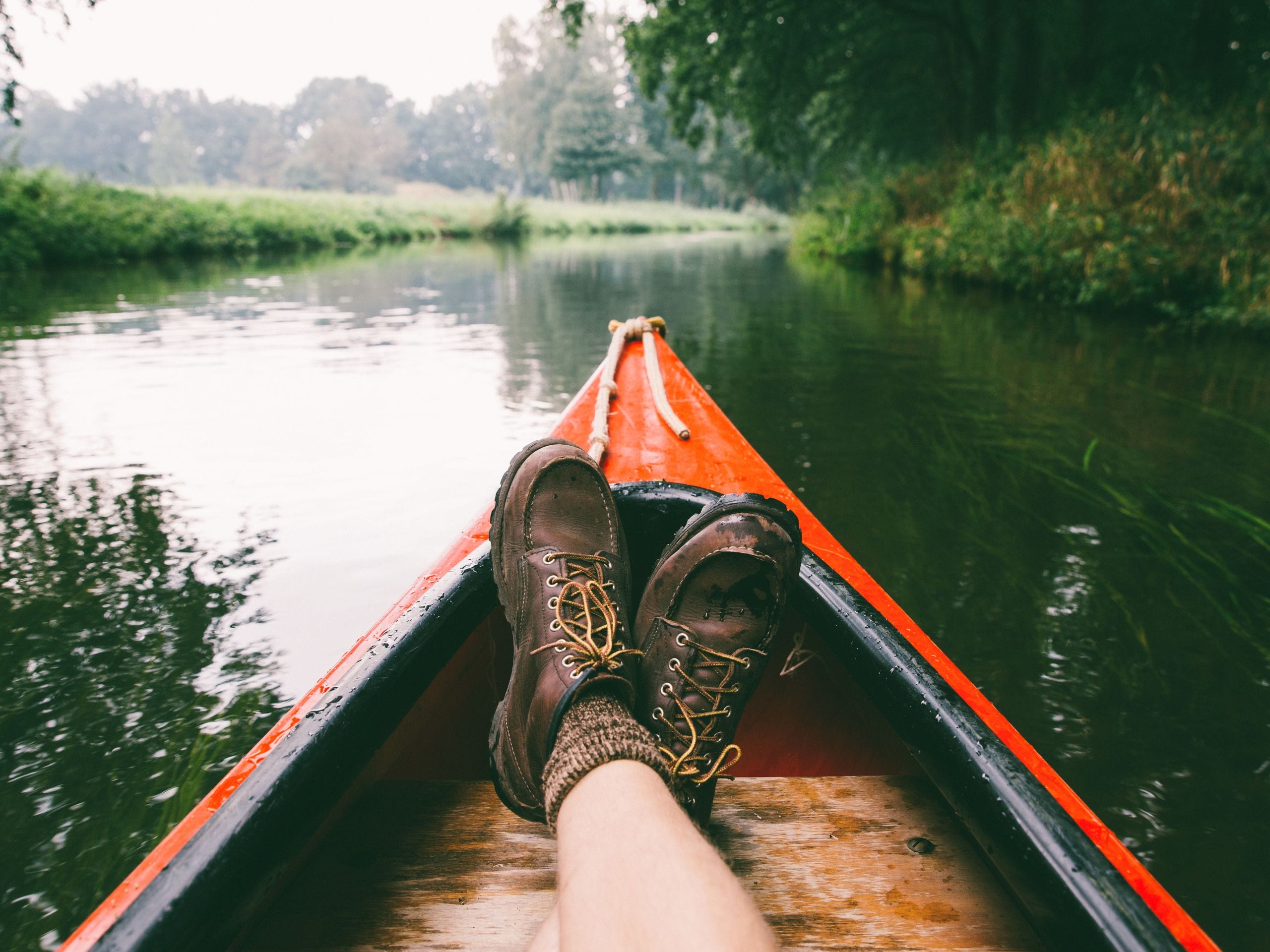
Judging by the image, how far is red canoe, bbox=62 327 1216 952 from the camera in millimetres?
735

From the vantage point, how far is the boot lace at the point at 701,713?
1.03 meters

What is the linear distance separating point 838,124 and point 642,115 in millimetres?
40030

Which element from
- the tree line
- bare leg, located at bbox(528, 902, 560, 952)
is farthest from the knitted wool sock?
the tree line

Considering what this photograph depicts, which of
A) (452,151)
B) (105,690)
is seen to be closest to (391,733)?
(105,690)

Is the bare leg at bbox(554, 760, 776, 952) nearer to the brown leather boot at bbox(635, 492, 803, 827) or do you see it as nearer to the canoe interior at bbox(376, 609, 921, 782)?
the brown leather boot at bbox(635, 492, 803, 827)

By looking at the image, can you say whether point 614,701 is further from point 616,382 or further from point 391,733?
point 616,382

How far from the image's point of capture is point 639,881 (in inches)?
30.3

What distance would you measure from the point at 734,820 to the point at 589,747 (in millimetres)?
312

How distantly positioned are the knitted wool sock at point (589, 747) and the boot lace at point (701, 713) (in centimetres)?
4

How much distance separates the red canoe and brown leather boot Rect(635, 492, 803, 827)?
0.15 meters

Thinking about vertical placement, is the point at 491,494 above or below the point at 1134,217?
below

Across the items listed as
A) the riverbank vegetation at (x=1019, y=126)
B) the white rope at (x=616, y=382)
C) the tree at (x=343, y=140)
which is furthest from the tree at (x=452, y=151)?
the white rope at (x=616, y=382)

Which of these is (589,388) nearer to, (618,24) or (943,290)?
(943,290)

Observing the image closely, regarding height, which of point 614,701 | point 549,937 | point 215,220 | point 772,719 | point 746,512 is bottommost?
point 772,719
